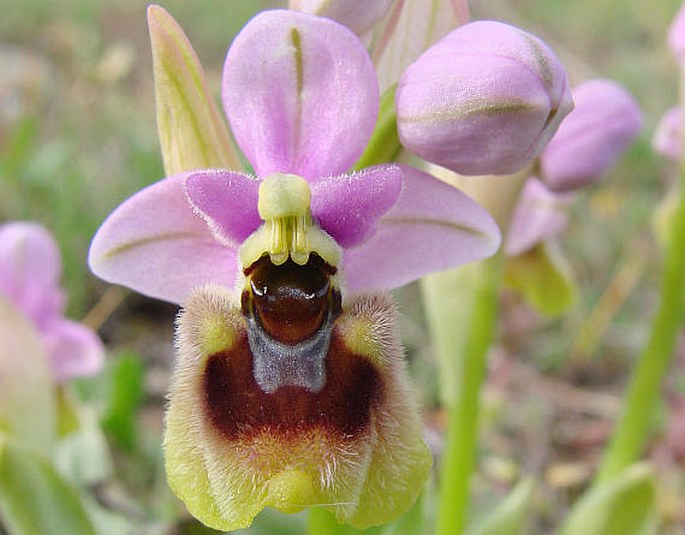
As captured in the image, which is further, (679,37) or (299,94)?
(679,37)

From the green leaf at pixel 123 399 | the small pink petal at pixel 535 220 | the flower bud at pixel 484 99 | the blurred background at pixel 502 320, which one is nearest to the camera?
the flower bud at pixel 484 99

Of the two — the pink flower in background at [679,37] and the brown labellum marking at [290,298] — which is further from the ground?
the brown labellum marking at [290,298]

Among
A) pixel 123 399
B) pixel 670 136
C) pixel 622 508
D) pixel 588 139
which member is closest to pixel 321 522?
pixel 622 508

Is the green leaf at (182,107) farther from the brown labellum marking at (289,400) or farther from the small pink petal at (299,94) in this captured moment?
the brown labellum marking at (289,400)

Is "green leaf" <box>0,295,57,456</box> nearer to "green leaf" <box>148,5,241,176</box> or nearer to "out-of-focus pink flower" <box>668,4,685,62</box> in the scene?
"green leaf" <box>148,5,241,176</box>

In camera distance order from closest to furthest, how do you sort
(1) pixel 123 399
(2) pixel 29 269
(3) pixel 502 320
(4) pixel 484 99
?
(4) pixel 484 99
(2) pixel 29 269
(1) pixel 123 399
(3) pixel 502 320

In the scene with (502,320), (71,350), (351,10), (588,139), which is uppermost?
(351,10)

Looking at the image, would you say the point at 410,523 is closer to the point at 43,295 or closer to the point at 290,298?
the point at 290,298

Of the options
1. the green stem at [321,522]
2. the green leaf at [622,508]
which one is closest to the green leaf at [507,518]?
the green leaf at [622,508]
